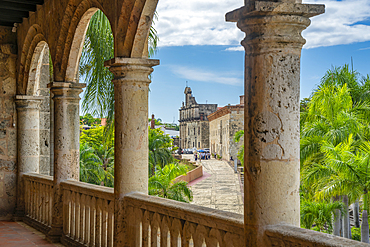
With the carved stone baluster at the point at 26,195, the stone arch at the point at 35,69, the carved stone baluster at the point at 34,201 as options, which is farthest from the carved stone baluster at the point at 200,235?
the stone arch at the point at 35,69

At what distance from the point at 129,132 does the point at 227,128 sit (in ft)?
110

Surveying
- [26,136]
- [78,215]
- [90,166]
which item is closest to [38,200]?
[26,136]

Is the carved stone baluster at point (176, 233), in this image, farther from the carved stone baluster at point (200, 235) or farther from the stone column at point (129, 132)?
the stone column at point (129, 132)

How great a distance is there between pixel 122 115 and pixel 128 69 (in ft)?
1.38

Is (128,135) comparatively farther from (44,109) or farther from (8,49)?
(8,49)

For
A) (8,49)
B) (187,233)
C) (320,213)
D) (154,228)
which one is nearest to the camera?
(187,233)

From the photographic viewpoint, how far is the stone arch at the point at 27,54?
6027 mm

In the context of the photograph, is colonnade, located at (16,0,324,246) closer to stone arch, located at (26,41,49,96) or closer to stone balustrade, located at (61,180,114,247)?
stone balustrade, located at (61,180,114,247)

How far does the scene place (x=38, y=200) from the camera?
584cm

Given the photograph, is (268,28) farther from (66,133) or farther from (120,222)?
(66,133)

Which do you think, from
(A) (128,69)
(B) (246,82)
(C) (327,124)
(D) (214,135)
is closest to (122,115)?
(A) (128,69)

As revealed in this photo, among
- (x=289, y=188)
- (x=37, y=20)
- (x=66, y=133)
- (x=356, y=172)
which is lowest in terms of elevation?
(x=356, y=172)

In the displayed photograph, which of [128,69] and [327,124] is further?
[327,124]

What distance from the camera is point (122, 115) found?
3590 mm
